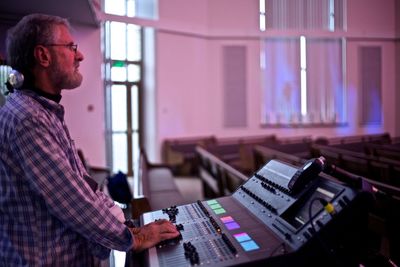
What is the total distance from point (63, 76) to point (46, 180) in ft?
1.21

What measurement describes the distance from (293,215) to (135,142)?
24.4ft

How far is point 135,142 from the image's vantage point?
332 inches

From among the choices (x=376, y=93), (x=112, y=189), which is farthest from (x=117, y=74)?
(x=112, y=189)

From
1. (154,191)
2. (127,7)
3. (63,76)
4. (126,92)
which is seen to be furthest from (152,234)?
(126,92)

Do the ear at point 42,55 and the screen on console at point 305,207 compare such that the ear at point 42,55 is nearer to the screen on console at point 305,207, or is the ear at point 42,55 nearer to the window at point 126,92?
the screen on console at point 305,207

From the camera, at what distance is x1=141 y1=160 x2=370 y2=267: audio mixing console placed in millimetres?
999

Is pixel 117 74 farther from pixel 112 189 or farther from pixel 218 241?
pixel 218 241

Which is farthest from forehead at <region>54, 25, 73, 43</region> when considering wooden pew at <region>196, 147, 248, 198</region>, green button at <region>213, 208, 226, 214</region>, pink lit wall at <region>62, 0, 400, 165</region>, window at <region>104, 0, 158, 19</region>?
pink lit wall at <region>62, 0, 400, 165</region>

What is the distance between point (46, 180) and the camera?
3.63ft

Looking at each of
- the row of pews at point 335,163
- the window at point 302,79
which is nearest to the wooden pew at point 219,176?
the row of pews at point 335,163

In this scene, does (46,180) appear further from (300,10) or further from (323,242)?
(300,10)

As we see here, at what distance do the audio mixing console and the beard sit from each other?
57 cm

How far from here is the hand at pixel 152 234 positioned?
1.20m

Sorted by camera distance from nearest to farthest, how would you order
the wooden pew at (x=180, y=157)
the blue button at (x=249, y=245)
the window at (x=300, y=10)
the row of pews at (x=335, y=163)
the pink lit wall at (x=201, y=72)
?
the blue button at (x=249, y=245), the row of pews at (x=335, y=163), the window at (x=300, y=10), the pink lit wall at (x=201, y=72), the wooden pew at (x=180, y=157)
